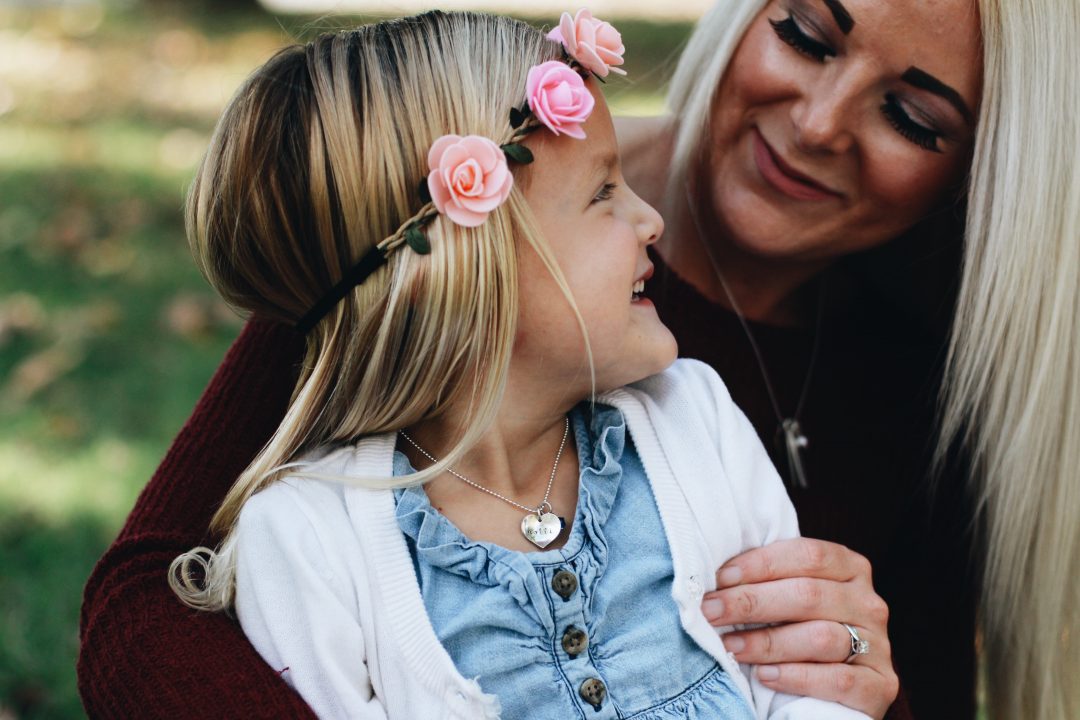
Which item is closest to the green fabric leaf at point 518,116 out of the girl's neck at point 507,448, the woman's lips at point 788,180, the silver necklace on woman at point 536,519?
the girl's neck at point 507,448

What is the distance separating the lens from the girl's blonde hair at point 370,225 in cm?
160

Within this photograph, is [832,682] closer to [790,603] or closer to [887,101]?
[790,603]

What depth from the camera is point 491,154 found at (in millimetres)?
1573

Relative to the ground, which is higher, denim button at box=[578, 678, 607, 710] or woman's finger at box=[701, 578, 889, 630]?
woman's finger at box=[701, 578, 889, 630]

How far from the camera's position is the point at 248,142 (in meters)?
1.63

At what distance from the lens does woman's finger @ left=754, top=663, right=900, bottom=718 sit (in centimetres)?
177

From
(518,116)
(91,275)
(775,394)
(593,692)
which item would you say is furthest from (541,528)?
(91,275)

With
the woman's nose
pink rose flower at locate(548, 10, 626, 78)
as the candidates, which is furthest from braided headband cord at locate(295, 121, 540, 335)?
the woman's nose

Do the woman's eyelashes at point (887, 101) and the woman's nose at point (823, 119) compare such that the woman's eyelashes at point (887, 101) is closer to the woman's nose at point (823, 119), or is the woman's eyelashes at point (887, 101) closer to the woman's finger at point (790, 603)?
the woman's nose at point (823, 119)

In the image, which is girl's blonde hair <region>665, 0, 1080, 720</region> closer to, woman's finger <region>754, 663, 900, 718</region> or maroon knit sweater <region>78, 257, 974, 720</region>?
maroon knit sweater <region>78, 257, 974, 720</region>

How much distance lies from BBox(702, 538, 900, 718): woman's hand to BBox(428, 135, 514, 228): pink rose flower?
0.71m

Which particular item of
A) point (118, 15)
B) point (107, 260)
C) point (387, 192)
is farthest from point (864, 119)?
point (118, 15)

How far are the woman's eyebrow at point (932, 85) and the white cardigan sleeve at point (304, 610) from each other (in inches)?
51.3

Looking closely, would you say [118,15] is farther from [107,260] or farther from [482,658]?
A: [482,658]
